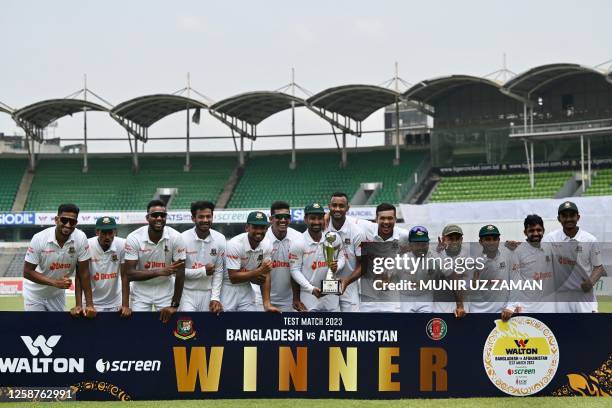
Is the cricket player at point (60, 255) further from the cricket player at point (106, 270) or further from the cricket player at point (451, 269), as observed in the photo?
the cricket player at point (451, 269)

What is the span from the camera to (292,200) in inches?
2003

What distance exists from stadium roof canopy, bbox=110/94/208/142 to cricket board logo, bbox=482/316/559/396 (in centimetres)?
4148

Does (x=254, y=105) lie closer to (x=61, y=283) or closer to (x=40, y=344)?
(x=61, y=283)

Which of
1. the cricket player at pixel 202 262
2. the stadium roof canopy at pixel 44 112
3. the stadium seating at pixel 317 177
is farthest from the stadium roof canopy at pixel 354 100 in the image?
the cricket player at pixel 202 262

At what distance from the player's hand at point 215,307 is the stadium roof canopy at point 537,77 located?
35.2m

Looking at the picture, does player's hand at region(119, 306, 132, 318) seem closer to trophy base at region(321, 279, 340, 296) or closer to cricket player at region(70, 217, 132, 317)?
cricket player at region(70, 217, 132, 317)

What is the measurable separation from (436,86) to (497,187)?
20.5 ft

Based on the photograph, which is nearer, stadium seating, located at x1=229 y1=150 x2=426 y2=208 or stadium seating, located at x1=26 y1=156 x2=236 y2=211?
stadium seating, located at x1=229 y1=150 x2=426 y2=208

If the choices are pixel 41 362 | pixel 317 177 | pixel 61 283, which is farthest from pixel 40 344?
pixel 317 177

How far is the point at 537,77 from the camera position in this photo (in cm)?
4481

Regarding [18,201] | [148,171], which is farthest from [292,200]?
[18,201]

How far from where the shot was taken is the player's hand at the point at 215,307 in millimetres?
10195

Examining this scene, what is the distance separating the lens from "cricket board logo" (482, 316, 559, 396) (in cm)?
1022

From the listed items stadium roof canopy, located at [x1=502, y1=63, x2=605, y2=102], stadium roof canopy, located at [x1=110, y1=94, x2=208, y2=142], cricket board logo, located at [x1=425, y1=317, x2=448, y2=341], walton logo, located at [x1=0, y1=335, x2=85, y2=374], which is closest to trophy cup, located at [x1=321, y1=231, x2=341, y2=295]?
cricket board logo, located at [x1=425, y1=317, x2=448, y2=341]
